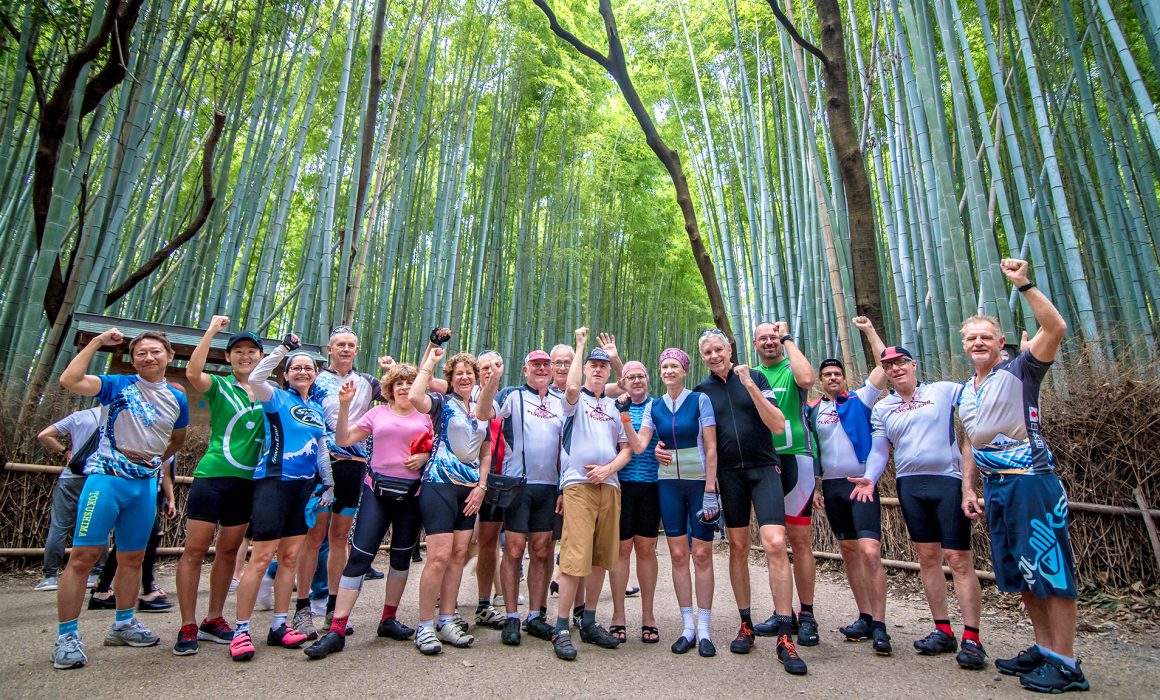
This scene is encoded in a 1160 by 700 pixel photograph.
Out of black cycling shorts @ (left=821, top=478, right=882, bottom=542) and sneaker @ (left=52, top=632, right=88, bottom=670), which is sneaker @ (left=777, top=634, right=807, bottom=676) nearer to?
black cycling shorts @ (left=821, top=478, right=882, bottom=542)

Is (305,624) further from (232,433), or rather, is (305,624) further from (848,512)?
(848,512)

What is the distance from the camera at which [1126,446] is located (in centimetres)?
291

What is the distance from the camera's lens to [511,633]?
2521mm

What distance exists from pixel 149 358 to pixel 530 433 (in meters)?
1.52

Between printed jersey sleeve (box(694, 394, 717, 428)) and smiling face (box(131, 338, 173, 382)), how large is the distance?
2163mm

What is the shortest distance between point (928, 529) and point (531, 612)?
1721mm

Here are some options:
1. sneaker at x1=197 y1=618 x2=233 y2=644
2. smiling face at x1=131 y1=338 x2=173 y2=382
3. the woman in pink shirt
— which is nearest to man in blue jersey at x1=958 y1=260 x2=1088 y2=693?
the woman in pink shirt

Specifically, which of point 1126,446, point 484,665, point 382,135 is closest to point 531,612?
point 484,665

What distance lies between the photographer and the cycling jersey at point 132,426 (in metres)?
2.22

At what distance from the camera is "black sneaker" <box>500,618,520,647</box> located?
251 centimetres

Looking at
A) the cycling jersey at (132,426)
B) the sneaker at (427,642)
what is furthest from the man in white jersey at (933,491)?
the cycling jersey at (132,426)

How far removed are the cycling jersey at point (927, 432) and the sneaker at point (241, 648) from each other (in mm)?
2608

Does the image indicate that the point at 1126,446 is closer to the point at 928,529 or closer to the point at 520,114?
the point at 928,529

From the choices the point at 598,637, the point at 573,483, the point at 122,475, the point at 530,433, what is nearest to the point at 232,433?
the point at 122,475
